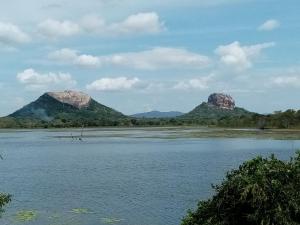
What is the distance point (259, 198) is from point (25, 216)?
32545 mm

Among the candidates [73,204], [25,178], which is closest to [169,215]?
[73,204]

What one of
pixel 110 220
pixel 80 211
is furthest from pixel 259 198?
pixel 80 211

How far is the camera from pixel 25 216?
41688 mm

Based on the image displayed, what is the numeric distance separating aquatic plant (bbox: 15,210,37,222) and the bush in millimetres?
29200

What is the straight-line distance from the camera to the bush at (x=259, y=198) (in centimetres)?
1270

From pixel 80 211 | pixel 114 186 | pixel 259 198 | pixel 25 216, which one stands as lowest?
pixel 25 216

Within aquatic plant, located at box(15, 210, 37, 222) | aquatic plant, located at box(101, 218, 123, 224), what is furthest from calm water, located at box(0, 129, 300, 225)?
aquatic plant, located at box(15, 210, 37, 222)

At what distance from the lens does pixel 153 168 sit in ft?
255

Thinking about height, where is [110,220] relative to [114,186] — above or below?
below

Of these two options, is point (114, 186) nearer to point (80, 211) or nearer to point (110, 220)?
point (80, 211)

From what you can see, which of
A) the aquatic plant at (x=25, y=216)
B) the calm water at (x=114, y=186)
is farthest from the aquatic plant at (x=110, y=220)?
the aquatic plant at (x=25, y=216)

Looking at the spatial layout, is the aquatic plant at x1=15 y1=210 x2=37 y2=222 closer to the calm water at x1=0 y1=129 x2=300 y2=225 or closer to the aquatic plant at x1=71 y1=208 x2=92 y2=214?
the calm water at x1=0 y1=129 x2=300 y2=225

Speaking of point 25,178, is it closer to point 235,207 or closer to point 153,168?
point 153,168

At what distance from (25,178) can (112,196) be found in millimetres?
23945
